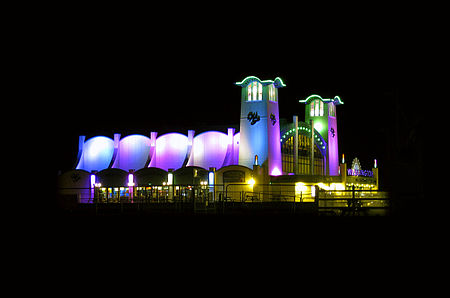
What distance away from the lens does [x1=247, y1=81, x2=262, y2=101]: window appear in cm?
4791

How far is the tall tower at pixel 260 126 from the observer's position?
1866 inches

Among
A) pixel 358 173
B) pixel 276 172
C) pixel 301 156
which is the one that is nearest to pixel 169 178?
pixel 276 172

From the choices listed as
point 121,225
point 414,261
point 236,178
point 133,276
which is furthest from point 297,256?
point 236,178

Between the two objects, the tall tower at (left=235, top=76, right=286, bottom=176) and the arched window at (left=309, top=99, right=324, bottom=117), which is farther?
the arched window at (left=309, top=99, right=324, bottom=117)

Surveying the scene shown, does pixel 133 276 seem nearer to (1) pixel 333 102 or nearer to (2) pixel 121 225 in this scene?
(2) pixel 121 225

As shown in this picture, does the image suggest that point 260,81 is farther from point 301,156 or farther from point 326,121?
point 326,121

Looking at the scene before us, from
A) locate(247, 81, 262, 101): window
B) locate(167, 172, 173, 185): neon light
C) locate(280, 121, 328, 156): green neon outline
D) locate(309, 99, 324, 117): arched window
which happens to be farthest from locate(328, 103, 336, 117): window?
locate(167, 172, 173, 185): neon light

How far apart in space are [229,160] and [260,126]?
4.48m

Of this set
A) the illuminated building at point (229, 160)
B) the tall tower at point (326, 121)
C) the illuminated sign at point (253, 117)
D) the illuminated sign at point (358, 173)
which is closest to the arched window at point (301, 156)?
the illuminated building at point (229, 160)

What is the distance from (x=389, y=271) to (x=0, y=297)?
925 cm

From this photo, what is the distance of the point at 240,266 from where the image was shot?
13.9 m

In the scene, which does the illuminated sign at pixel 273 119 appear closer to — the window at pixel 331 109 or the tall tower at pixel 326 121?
the tall tower at pixel 326 121

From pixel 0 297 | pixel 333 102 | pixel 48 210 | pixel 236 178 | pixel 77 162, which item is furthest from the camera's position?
pixel 333 102

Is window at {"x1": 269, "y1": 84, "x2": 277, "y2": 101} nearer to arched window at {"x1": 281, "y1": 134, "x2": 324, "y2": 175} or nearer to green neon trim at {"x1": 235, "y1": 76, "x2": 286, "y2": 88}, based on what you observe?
green neon trim at {"x1": 235, "y1": 76, "x2": 286, "y2": 88}
